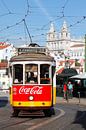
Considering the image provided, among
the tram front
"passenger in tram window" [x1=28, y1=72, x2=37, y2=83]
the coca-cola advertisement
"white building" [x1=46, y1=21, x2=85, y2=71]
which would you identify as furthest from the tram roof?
"white building" [x1=46, y1=21, x2=85, y2=71]

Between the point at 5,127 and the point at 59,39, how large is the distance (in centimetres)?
16351

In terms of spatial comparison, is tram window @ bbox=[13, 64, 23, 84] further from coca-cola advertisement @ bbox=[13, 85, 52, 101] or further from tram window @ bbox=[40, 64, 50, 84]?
tram window @ bbox=[40, 64, 50, 84]

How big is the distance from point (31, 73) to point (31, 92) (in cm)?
91

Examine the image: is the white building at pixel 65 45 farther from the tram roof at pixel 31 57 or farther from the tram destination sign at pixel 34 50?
the tram roof at pixel 31 57

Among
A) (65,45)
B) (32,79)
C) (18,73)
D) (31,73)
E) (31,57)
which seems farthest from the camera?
(65,45)

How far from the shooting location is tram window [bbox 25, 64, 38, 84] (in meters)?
22.2

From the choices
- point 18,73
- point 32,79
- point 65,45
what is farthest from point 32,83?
point 65,45

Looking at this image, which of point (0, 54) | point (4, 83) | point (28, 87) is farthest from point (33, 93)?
point (0, 54)

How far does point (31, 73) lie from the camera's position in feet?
73.5

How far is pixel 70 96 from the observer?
48.7m

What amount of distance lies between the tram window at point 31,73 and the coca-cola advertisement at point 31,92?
0.31 metres

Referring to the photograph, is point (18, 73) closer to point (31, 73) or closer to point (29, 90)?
point (31, 73)

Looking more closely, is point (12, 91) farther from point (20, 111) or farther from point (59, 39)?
point (59, 39)

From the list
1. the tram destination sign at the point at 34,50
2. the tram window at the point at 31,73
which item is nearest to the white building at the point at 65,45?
the tram destination sign at the point at 34,50
